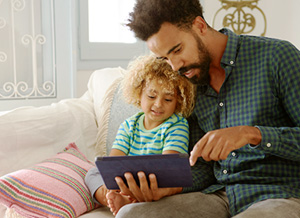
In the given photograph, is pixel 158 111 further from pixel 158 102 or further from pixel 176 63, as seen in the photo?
pixel 176 63

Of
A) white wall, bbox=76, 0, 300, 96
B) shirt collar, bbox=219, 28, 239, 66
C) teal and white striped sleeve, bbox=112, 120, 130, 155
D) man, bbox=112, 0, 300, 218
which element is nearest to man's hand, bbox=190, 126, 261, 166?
man, bbox=112, 0, 300, 218

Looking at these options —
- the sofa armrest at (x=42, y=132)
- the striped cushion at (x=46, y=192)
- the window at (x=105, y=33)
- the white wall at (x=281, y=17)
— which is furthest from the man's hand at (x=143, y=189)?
the white wall at (x=281, y=17)

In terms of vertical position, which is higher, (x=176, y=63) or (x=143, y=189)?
(x=176, y=63)

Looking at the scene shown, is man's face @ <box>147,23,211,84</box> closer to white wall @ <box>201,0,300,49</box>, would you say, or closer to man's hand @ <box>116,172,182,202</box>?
man's hand @ <box>116,172,182,202</box>

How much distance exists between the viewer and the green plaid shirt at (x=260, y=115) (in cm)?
122

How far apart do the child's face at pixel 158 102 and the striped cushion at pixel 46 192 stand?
0.38m

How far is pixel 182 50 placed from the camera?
1.34 m

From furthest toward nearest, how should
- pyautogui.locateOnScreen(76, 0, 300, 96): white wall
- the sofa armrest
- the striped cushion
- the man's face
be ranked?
pyautogui.locateOnScreen(76, 0, 300, 96): white wall < the sofa armrest < the striped cushion < the man's face

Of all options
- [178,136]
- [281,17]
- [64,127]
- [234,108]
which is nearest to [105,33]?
[64,127]

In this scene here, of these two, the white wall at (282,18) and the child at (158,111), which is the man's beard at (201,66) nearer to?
the child at (158,111)

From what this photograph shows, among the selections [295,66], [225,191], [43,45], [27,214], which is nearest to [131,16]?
[295,66]

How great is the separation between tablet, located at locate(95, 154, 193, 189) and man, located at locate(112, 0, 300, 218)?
0.03 meters

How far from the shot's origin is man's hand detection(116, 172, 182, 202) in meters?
1.21

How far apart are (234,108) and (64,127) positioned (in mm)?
833
